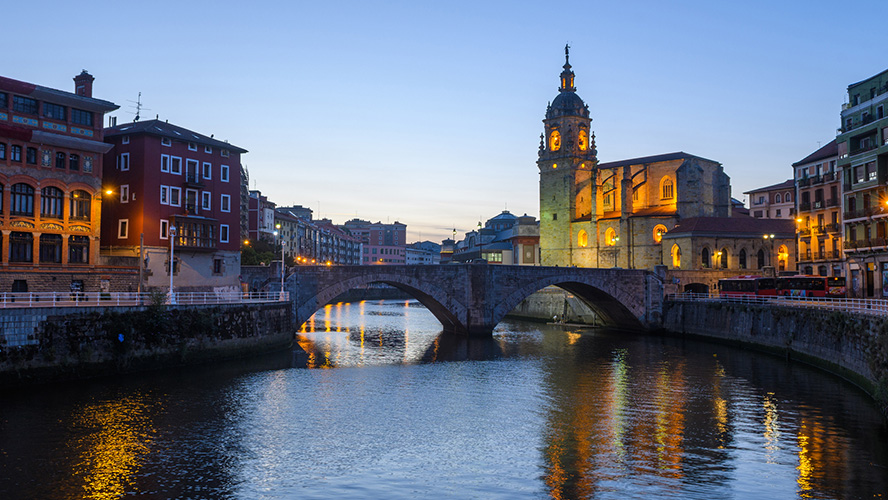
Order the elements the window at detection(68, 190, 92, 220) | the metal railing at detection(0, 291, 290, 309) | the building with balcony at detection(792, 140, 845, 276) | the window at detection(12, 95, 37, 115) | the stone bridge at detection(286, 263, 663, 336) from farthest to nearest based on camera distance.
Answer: the building with balcony at detection(792, 140, 845, 276) < the stone bridge at detection(286, 263, 663, 336) < the window at detection(68, 190, 92, 220) < the window at detection(12, 95, 37, 115) < the metal railing at detection(0, 291, 290, 309)

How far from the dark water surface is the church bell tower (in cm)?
6161

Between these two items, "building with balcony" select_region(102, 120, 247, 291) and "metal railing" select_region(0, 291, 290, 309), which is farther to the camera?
"building with balcony" select_region(102, 120, 247, 291)

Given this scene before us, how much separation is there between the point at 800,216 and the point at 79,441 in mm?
75242

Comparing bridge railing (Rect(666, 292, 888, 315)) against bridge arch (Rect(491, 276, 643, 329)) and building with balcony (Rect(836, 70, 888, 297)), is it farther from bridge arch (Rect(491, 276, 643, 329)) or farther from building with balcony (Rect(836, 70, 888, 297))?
bridge arch (Rect(491, 276, 643, 329))

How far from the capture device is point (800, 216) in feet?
259

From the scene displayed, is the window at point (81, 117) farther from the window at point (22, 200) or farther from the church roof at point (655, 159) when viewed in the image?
the church roof at point (655, 159)

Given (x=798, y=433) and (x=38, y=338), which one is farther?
(x=38, y=338)

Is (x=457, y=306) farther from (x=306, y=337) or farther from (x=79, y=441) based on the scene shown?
(x=79, y=441)

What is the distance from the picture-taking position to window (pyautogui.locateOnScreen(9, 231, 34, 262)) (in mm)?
49000

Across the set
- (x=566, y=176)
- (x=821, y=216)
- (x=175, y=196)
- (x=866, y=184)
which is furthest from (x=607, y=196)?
(x=175, y=196)

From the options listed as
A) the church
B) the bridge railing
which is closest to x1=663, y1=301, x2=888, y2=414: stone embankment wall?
the bridge railing

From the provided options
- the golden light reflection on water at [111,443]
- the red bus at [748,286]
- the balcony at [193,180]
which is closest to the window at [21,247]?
Result: the balcony at [193,180]

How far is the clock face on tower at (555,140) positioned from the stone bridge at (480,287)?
34.2m

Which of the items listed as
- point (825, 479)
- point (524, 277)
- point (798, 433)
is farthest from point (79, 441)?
point (524, 277)
